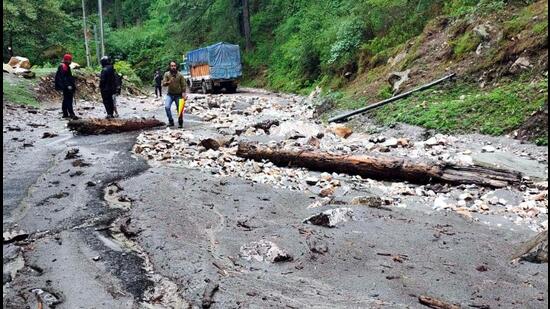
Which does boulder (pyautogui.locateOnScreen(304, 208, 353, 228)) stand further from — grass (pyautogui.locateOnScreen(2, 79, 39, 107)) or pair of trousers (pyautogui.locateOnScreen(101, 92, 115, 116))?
grass (pyautogui.locateOnScreen(2, 79, 39, 107))

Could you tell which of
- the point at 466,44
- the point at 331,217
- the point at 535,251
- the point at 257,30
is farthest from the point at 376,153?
the point at 257,30

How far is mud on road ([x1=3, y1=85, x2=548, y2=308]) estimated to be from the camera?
4.31 metres

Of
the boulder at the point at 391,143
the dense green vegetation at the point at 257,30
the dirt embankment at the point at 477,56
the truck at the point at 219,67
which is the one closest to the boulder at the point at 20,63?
the dense green vegetation at the point at 257,30

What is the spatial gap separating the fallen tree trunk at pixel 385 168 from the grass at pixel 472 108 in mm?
3426

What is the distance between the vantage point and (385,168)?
8.19 meters

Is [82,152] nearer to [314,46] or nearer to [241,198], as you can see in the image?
[241,198]

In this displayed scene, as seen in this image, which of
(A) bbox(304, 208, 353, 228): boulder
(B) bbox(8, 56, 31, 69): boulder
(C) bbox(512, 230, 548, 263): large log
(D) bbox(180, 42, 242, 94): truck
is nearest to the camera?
(C) bbox(512, 230, 548, 263): large log

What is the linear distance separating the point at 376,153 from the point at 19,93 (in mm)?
15440

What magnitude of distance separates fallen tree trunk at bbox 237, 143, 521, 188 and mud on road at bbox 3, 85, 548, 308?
0.21 meters

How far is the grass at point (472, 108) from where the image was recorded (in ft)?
34.8

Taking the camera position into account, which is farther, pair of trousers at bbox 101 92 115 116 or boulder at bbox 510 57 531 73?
pair of trousers at bbox 101 92 115 116

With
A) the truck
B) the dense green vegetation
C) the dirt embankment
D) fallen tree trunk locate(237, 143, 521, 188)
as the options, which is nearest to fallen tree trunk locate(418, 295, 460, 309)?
fallen tree trunk locate(237, 143, 521, 188)

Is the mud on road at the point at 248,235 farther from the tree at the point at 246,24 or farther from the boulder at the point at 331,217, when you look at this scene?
the tree at the point at 246,24

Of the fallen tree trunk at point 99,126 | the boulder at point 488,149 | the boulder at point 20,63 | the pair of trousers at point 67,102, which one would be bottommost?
the boulder at point 488,149
